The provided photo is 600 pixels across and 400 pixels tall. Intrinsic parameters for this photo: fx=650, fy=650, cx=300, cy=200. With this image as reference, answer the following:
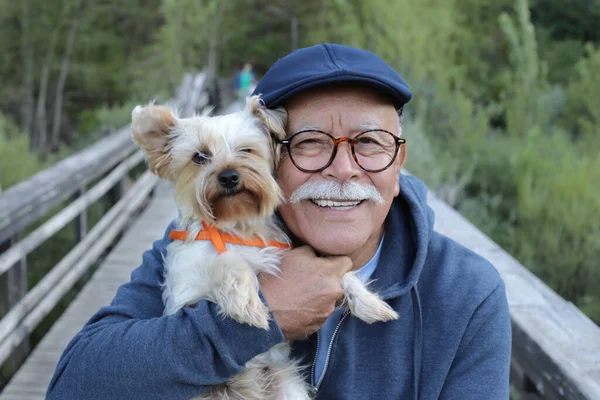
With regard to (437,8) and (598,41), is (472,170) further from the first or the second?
(598,41)

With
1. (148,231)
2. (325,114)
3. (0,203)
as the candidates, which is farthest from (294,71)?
(148,231)

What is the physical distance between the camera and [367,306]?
223cm

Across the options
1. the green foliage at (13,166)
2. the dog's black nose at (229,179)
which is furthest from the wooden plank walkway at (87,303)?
the dog's black nose at (229,179)

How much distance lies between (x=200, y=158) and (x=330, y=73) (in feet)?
2.19

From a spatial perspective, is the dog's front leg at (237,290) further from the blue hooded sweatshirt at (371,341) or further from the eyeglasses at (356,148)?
the eyeglasses at (356,148)

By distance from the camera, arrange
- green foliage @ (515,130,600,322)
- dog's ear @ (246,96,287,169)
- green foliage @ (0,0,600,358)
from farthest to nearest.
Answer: green foliage @ (0,0,600,358), green foliage @ (515,130,600,322), dog's ear @ (246,96,287,169)

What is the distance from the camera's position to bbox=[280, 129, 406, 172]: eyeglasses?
230 cm

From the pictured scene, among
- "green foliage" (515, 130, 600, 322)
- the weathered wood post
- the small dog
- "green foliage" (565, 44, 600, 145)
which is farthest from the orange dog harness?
"green foliage" (565, 44, 600, 145)

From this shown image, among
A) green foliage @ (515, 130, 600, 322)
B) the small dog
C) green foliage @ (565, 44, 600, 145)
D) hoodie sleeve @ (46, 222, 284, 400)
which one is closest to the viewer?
hoodie sleeve @ (46, 222, 284, 400)

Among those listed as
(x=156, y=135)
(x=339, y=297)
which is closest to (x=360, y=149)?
(x=339, y=297)

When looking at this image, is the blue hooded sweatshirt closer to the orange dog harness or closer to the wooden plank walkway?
the orange dog harness

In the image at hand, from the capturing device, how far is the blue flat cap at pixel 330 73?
7.27ft

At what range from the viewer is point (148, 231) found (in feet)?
22.0

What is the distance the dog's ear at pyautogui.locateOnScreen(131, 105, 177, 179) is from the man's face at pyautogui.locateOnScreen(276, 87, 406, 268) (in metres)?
0.53
